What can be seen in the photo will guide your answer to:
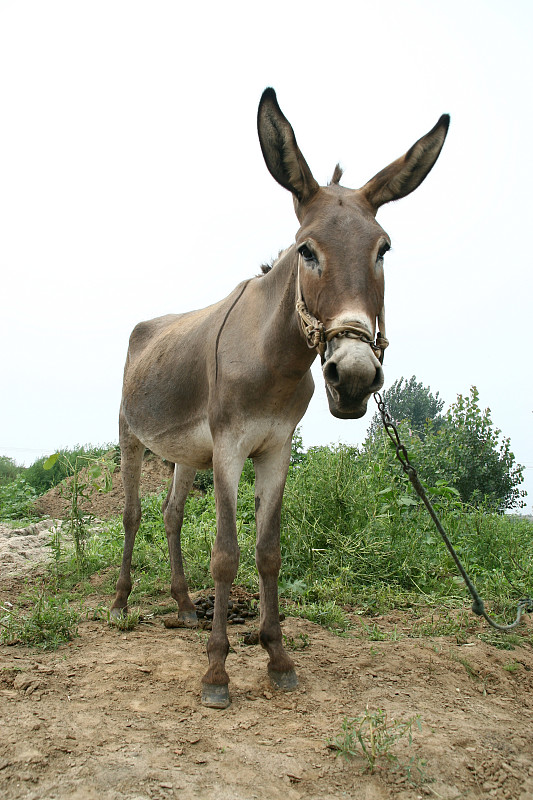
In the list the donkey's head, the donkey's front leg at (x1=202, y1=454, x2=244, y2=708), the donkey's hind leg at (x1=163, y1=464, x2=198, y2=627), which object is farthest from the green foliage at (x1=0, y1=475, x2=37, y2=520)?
the donkey's head

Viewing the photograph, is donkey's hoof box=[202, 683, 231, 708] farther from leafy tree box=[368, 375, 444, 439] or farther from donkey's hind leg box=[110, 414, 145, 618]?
leafy tree box=[368, 375, 444, 439]

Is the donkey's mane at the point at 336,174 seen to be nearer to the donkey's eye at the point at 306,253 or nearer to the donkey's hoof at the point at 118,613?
the donkey's eye at the point at 306,253

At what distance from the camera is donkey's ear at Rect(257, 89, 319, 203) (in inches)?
121

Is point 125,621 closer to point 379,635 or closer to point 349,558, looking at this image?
point 379,635

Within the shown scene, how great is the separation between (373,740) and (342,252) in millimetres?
2191

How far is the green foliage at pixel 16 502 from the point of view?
428 inches

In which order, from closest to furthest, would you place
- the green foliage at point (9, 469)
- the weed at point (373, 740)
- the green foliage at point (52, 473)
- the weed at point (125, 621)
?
1. the weed at point (373, 740)
2. the weed at point (125, 621)
3. the green foliage at point (52, 473)
4. the green foliage at point (9, 469)

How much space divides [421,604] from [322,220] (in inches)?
146

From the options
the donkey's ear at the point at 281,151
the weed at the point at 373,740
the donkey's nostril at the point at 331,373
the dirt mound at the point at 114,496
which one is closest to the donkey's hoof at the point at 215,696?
the weed at the point at 373,740

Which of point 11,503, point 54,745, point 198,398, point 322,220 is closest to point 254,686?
point 54,745

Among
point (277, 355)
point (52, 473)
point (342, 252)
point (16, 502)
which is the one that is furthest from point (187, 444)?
point (52, 473)

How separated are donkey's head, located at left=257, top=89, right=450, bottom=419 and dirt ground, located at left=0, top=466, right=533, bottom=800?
5.05 feet

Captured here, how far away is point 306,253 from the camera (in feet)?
10.0

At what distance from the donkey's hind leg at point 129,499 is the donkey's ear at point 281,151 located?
3.02 metres
